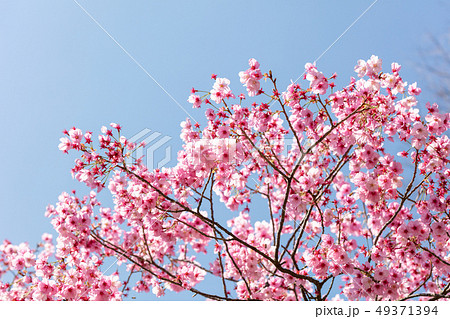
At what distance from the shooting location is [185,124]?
15.3 feet

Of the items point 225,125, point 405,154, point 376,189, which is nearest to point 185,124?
point 225,125

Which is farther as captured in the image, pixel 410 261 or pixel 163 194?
pixel 410 261

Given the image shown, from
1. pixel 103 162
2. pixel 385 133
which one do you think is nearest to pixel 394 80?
pixel 385 133

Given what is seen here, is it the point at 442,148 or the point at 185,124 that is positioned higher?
the point at 185,124

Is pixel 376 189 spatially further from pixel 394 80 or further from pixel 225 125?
pixel 225 125

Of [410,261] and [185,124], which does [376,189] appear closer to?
[410,261]

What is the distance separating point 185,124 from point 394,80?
8.39 ft

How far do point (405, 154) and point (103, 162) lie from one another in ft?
11.7

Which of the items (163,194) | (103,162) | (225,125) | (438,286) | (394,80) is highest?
(394,80)
